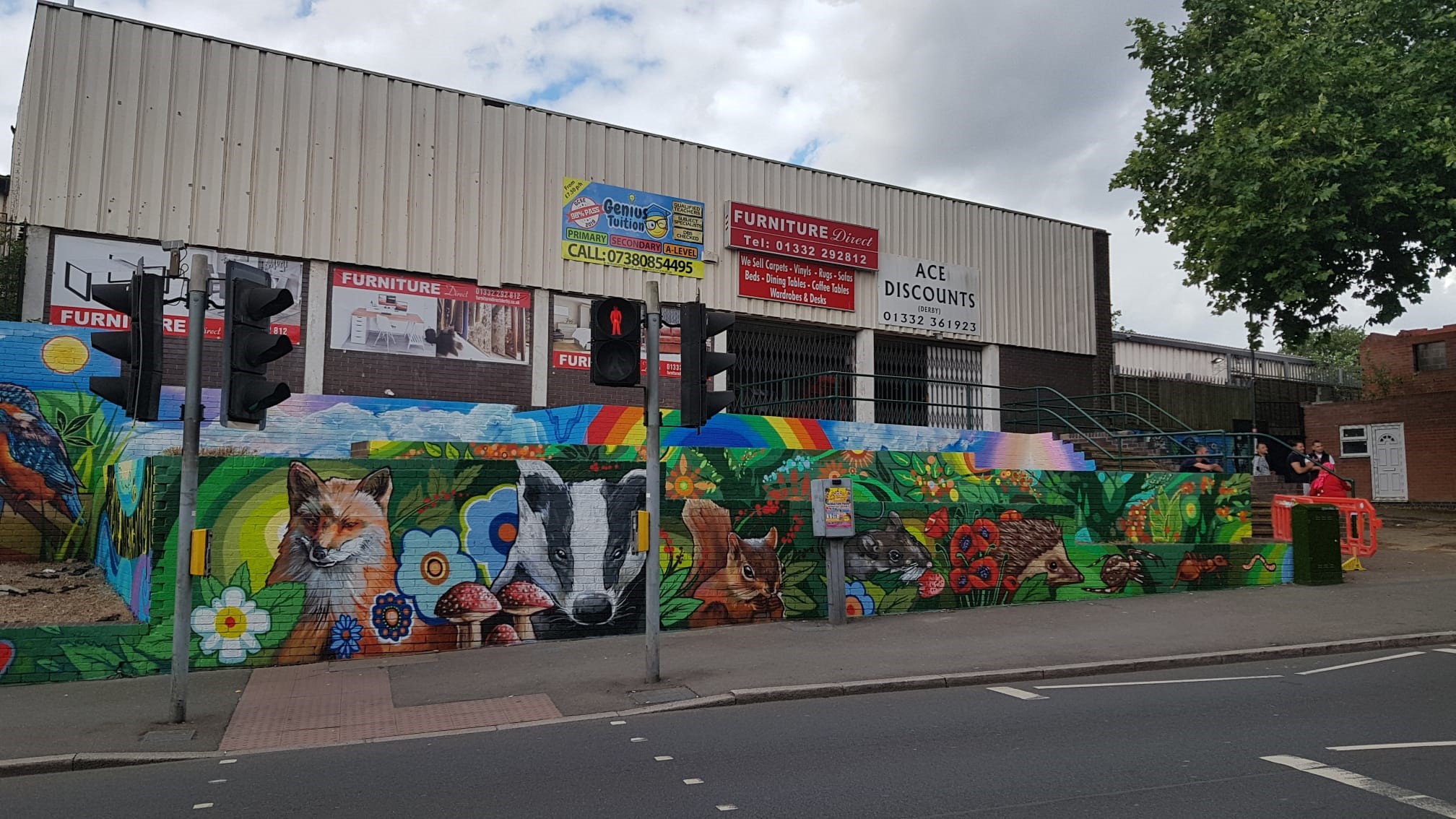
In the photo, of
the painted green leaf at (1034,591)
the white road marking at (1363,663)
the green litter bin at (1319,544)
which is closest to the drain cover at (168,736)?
the white road marking at (1363,663)

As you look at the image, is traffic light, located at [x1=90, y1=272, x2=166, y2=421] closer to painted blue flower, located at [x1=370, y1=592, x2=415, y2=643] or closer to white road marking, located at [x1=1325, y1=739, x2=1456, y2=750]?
painted blue flower, located at [x1=370, y1=592, x2=415, y2=643]

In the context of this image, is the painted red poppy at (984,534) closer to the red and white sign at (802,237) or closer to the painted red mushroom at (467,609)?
the painted red mushroom at (467,609)

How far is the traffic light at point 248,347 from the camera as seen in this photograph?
7809 mm

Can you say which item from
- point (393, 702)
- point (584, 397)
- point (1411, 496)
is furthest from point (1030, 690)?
point (1411, 496)

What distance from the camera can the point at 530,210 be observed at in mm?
19141

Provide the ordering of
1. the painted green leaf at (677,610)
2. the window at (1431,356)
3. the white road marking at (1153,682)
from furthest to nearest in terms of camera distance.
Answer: the window at (1431,356), the painted green leaf at (677,610), the white road marking at (1153,682)

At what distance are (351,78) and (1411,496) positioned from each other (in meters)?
28.7

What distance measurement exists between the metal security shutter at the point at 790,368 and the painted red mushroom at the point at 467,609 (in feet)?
31.0

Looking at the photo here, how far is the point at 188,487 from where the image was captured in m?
7.93

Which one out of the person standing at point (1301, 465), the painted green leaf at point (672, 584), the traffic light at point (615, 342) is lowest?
the painted green leaf at point (672, 584)

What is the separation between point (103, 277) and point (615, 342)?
10.8m

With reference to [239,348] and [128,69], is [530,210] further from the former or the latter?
[239,348]

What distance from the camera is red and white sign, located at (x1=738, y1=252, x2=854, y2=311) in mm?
21562

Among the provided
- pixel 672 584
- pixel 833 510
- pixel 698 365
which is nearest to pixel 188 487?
pixel 698 365
